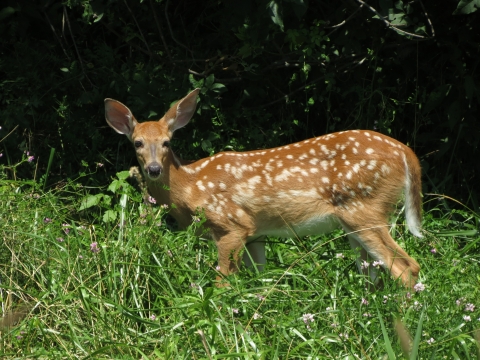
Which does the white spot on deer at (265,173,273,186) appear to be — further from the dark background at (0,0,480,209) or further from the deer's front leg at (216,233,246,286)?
the dark background at (0,0,480,209)

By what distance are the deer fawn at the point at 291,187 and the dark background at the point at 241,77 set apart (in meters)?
0.76

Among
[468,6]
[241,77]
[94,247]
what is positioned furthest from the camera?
[241,77]

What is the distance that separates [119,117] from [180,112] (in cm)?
40

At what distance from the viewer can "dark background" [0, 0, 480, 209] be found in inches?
241

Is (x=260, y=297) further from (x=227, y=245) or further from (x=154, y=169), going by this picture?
(x=154, y=169)

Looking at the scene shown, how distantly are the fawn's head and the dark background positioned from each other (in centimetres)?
45

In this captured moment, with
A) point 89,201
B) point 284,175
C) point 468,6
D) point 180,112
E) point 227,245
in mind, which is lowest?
point 227,245

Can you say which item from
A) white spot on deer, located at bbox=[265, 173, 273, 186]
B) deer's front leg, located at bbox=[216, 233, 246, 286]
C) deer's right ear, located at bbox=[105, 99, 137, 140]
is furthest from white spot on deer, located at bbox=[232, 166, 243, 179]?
deer's right ear, located at bbox=[105, 99, 137, 140]

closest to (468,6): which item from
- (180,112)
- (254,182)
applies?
(254,182)

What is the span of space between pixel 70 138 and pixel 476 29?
308 centimetres

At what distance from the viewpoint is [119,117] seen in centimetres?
579

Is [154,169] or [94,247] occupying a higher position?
[94,247]

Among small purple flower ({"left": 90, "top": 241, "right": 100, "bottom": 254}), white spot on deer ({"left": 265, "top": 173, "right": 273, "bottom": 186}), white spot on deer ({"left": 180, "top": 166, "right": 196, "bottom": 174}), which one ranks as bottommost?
white spot on deer ({"left": 180, "top": 166, "right": 196, "bottom": 174})

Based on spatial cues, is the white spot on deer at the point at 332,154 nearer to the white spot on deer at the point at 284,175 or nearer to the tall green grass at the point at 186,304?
the white spot on deer at the point at 284,175
